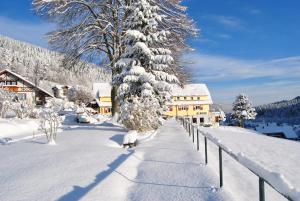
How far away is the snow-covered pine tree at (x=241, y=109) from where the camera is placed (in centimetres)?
7744

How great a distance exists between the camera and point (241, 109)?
79250 mm

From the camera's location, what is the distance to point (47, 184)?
24.3ft

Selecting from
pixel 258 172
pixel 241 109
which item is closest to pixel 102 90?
pixel 241 109

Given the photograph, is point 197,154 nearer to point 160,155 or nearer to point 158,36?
point 160,155

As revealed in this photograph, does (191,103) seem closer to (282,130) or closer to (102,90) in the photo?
(102,90)

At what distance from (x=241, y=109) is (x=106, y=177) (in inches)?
2906

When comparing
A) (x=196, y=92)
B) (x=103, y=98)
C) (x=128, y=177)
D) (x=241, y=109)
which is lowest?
(x=128, y=177)

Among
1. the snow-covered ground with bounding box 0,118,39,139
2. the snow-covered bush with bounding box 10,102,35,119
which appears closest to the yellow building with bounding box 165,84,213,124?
the snow-covered bush with bounding box 10,102,35,119

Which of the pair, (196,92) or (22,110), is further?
(196,92)

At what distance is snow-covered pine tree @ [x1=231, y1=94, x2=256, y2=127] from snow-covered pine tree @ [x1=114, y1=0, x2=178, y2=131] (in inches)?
2165

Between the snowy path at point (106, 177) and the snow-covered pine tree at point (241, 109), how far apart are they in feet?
222

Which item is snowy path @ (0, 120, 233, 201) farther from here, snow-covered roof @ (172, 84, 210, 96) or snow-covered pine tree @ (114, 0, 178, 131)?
snow-covered roof @ (172, 84, 210, 96)

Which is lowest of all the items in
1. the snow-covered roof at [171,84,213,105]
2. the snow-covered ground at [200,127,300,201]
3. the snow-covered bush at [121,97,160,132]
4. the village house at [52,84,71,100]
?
the snow-covered ground at [200,127,300,201]

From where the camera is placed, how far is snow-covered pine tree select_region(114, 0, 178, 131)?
908 inches
